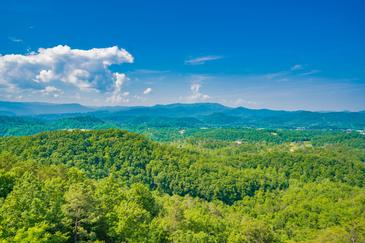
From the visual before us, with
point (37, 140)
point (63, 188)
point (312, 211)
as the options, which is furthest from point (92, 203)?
point (37, 140)

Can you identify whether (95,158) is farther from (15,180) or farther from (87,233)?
(87,233)

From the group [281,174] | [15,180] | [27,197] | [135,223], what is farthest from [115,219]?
[281,174]

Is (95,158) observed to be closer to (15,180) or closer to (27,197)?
(15,180)

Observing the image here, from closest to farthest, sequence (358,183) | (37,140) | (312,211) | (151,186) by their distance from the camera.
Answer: (312,211) < (151,186) < (37,140) < (358,183)

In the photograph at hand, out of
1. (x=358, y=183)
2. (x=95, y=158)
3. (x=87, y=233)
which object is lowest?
(x=358, y=183)

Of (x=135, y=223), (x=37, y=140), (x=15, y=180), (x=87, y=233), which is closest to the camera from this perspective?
(x=87, y=233)

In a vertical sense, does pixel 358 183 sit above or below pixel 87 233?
below

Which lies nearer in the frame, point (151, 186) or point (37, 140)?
point (151, 186)
